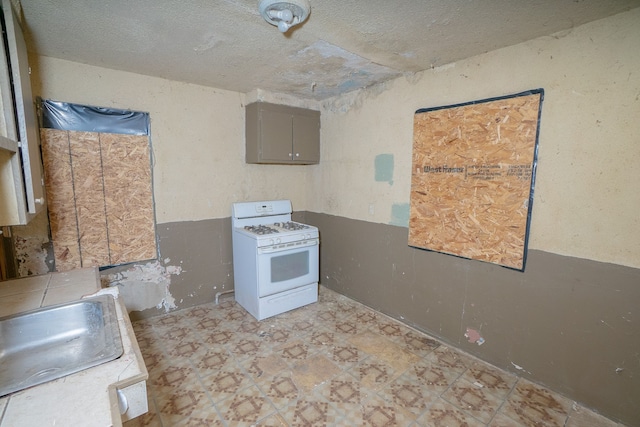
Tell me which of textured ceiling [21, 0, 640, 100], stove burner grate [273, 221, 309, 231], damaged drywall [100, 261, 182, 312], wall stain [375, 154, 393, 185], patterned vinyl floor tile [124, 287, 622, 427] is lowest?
patterned vinyl floor tile [124, 287, 622, 427]

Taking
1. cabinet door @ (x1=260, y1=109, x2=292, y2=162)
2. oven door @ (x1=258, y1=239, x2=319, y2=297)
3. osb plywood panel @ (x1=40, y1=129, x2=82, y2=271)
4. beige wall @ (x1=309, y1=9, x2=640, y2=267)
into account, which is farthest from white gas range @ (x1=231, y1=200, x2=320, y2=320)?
beige wall @ (x1=309, y1=9, x2=640, y2=267)

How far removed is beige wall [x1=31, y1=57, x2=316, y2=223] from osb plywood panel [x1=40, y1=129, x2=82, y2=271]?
0.37 meters

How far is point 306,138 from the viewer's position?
141 inches

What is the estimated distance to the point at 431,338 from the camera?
8.78 ft

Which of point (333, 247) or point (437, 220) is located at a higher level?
point (437, 220)

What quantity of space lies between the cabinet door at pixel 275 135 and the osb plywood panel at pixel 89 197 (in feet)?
4.98

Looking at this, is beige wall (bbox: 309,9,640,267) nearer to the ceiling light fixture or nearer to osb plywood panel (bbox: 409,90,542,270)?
osb plywood panel (bbox: 409,90,542,270)

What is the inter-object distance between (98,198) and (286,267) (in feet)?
6.14

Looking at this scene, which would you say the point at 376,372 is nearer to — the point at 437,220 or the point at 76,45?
the point at 437,220

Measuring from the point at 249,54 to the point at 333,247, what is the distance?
7.72 feet

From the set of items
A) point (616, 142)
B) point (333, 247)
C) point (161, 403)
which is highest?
point (616, 142)

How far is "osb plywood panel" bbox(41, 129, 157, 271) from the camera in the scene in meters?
2.42

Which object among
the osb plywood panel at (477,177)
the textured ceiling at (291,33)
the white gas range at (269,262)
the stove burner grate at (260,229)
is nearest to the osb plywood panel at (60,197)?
the textured ceiling at (291,33)

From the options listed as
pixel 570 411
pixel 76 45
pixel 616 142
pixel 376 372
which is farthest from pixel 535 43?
pixel 76 45
